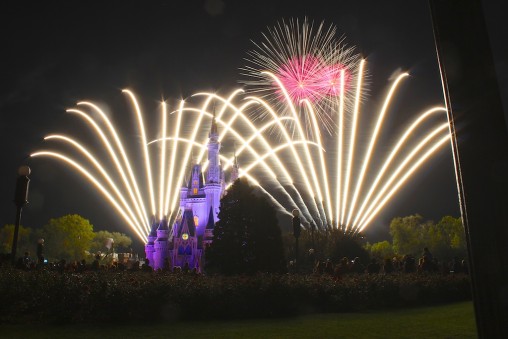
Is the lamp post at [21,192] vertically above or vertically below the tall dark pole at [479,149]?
above

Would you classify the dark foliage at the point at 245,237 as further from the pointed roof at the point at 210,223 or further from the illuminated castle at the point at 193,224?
the pointed roof at the point at 210,223

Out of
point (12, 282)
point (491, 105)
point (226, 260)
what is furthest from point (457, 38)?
point (226, 260)

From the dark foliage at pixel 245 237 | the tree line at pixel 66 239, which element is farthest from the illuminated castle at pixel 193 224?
the dark foliage at pixel 245 237

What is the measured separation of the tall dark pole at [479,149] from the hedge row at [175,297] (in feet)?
38.5

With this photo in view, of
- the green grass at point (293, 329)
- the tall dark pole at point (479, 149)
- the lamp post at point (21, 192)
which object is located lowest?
the green grass at point (293, 329)

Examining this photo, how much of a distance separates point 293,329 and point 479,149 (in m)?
9.68

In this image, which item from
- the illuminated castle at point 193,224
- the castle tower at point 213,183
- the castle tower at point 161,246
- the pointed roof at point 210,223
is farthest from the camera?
the castle tower at point 213,183

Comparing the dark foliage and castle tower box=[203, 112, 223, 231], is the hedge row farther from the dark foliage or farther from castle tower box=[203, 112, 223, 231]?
castle tower box=[203, 112, 223, 231]

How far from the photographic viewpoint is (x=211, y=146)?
10012 cm

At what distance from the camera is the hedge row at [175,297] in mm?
12477

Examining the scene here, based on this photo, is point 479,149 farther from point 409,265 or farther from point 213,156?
point 213,156

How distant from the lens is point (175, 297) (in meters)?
13.5

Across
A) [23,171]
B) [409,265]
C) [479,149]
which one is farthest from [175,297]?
[409,265]

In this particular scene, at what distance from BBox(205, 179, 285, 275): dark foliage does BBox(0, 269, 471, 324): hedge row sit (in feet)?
33.8
